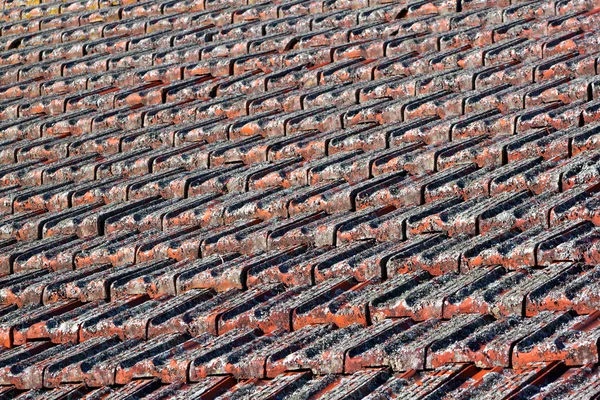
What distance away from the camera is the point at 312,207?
446 centimetres

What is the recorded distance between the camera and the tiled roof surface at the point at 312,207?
11.0 ft

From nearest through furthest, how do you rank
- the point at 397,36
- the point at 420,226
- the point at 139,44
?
the point at 420,226 → the point at 397,36 → the point at 139,44

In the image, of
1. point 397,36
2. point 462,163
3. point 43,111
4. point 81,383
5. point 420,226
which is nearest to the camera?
point 81,383

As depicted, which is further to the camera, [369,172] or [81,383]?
[369,172]

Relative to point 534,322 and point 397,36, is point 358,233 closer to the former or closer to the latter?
point 534,322

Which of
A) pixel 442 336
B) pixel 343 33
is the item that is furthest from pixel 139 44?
pixel 442 336

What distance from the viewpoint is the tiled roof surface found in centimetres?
334

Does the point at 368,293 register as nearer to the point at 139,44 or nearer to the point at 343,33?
the point at 343,33

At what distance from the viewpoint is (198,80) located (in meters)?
6.08

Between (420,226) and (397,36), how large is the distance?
200cm

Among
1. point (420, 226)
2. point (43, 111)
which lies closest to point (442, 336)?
point (420, 226)

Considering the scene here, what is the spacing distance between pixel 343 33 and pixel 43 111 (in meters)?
1.64

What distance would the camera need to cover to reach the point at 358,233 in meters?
4.16

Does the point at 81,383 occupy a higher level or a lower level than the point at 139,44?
lower
